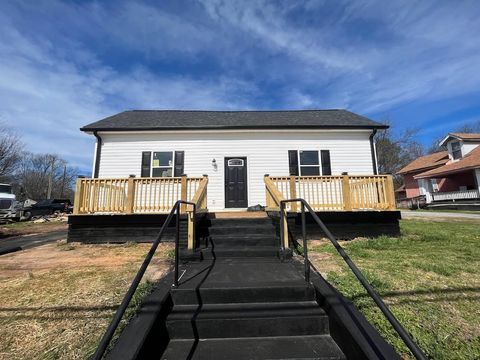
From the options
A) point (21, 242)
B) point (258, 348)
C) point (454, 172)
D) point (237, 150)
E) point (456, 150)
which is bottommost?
point (258, 348)

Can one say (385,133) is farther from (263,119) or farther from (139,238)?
(139,238)

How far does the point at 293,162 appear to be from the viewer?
32.8ft

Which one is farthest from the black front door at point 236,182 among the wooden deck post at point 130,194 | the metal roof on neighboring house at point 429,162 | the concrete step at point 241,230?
the metal roof on neighboring house at point 429,162

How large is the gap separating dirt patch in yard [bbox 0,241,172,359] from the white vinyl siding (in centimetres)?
457

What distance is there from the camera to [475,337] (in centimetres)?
241

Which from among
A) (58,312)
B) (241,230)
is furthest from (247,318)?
(241,230)

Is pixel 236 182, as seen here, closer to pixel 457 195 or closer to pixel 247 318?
pixel 247 318

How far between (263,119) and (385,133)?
100 ft

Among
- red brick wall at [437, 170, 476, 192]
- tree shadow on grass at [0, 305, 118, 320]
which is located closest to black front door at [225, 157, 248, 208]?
tree shadow on grass at [0, 305, 118, 320]

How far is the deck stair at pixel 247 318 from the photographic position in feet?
8.39

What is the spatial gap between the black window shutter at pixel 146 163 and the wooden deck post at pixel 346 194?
22.8ft

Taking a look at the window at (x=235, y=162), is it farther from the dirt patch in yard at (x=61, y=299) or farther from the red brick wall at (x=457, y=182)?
the red brick wall at (x=457, y=182)

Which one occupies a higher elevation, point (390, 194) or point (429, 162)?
point (429, 162)

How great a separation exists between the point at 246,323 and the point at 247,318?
2.1 inches
